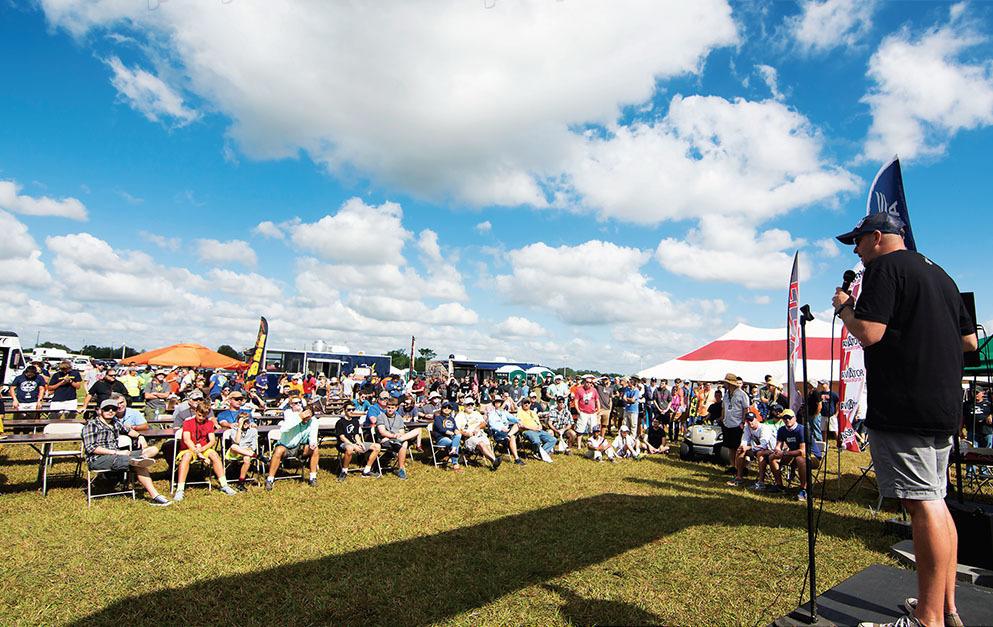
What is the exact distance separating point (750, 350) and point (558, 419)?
28.1 ft

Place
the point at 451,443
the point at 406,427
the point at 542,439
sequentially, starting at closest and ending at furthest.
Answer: the point at 451,443 → the point at 406,427 → the point at 542,439

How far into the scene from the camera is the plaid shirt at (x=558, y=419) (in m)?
12.0

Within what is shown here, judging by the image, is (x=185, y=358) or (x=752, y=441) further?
(x=185, y=358)

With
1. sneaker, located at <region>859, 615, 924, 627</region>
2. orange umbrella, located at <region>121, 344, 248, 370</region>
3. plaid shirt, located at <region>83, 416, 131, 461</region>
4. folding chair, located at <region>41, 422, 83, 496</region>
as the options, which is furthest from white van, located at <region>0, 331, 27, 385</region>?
sneaker, located at <region>859, 615, 924, 627</region>

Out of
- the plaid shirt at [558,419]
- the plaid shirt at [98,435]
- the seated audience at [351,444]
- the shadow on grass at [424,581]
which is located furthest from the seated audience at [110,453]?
the plaid shirt at [558,419]

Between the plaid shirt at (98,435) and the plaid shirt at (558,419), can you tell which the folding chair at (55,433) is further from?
the plaid shirt at (558,419)

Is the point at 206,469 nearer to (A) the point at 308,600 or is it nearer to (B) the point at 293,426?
(B) the point at 293,426

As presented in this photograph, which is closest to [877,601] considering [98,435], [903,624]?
[903,624]

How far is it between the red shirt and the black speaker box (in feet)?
26.3

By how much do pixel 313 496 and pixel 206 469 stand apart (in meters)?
2.20

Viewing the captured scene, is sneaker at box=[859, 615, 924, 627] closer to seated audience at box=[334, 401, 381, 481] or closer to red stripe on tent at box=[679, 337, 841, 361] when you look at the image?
seated audience at box=[334, 401, 381, 481]

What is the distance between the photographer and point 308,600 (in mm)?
3551

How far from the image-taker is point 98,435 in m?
6.08

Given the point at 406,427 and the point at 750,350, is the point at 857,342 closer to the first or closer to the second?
the point at 406,427
